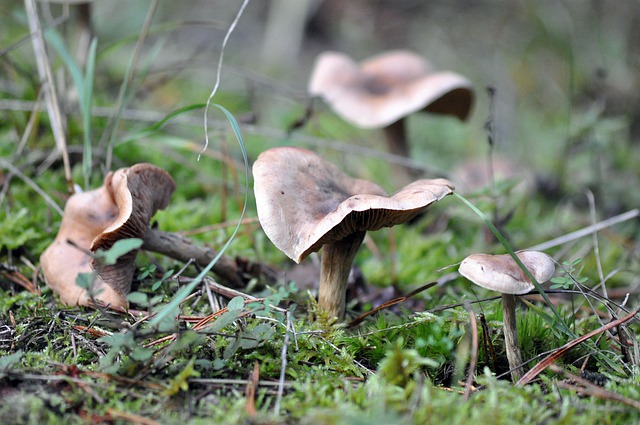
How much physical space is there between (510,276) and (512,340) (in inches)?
15.6

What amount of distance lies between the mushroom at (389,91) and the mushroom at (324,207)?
5.20 ft

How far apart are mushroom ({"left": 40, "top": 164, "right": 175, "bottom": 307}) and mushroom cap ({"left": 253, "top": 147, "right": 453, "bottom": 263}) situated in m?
0.58

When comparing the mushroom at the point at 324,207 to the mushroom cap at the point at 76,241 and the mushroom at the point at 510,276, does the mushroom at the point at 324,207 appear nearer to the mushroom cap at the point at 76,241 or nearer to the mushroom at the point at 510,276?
the mushroom at the point at 510,276

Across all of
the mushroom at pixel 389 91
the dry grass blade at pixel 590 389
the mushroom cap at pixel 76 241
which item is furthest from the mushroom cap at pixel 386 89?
the dry grass blade at pixel 590 389

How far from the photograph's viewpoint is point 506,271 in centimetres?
179

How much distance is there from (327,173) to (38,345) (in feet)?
4.73

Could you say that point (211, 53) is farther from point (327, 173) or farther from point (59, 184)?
point (327, 173)

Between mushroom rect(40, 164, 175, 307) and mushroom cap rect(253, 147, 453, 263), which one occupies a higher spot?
mushroom cap rect(253, 147, 453, 263)

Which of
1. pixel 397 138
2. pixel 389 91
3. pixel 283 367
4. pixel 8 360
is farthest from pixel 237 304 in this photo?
pixel 397 138

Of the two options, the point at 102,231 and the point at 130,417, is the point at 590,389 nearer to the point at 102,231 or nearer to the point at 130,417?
the point at 130,417

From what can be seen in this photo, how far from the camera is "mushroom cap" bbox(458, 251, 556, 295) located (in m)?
1.75

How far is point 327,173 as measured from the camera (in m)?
2.44

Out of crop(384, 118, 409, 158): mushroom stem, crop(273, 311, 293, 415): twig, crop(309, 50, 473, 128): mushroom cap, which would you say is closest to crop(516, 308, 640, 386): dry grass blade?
crop(273, 311, 293, 415): twig

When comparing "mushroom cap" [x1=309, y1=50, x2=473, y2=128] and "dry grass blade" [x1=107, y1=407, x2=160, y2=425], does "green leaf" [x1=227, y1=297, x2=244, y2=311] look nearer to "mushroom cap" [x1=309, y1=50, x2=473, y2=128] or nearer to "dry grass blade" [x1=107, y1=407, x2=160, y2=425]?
"dry grass blade" [x1=107, y1=407, x2=160, y2=425]
